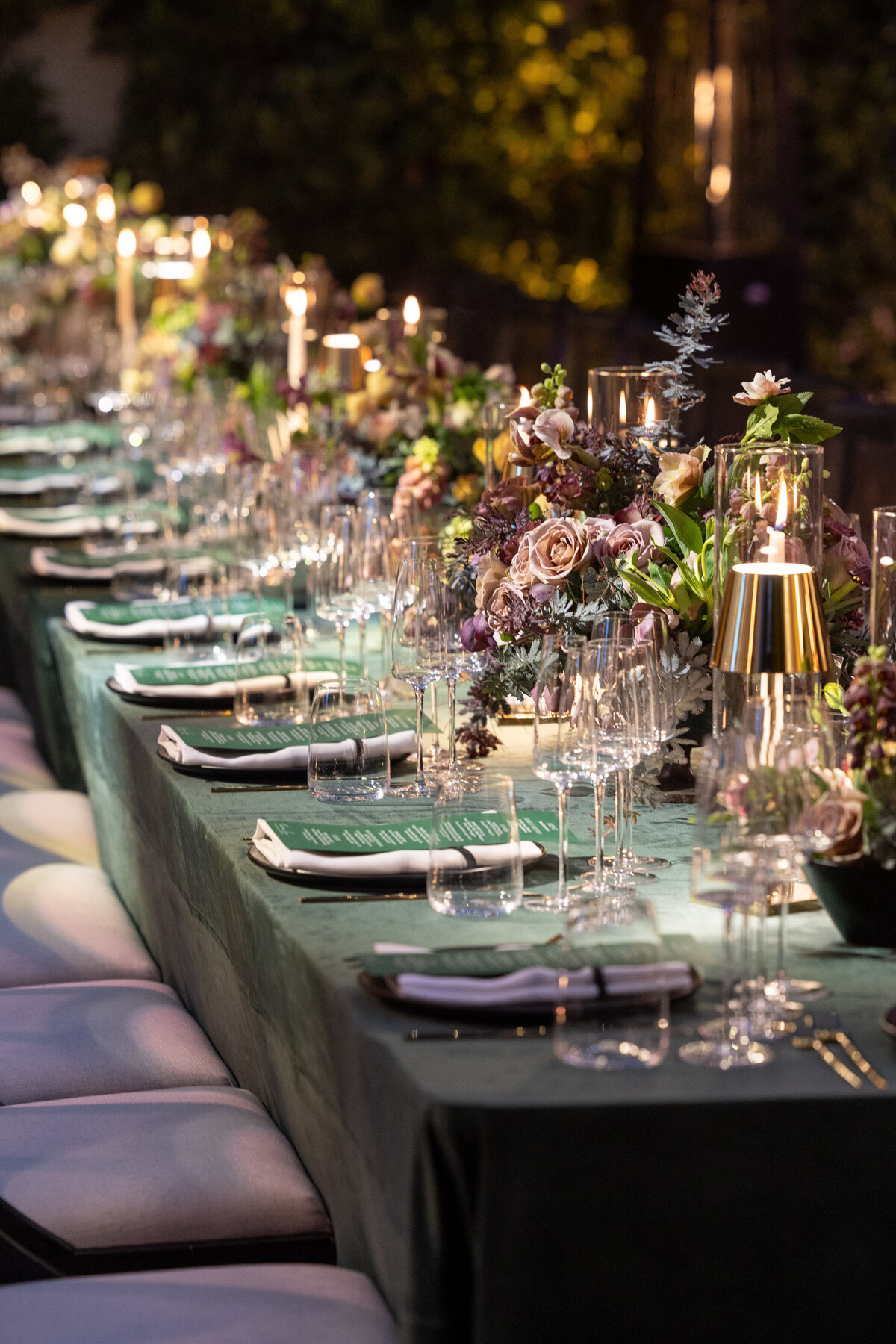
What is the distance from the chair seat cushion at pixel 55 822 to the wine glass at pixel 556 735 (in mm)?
1415

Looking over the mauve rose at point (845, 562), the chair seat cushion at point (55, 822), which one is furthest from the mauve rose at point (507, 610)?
the chair seat cushion at point (55, 822)

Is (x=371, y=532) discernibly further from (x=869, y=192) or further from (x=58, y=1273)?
(x=869, y=192)

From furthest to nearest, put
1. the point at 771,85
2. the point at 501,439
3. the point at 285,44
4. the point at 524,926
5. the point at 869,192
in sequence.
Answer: the point at 285,44 → the point at 869,192 → the point at 771,85 → the point at 501,439 → the point at 524,926

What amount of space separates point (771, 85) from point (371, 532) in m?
5.37

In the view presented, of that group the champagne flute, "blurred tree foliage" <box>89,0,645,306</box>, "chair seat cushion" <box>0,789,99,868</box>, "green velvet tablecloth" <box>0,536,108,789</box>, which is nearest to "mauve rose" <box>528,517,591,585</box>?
the champagne flute

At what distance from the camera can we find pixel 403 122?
33.0 feet

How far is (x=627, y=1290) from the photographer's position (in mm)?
1301

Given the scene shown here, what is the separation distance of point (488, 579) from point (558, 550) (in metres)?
0.11

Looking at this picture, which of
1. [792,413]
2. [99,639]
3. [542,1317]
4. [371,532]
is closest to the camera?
[542,1317]

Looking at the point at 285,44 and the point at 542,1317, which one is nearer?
the point at 542,1317

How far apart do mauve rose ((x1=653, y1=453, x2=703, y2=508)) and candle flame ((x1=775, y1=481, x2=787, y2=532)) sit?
0.20m

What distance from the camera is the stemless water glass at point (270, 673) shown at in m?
2.35

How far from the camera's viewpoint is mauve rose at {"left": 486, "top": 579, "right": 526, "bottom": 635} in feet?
6.59

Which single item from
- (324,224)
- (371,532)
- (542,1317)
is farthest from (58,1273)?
(324,224)
